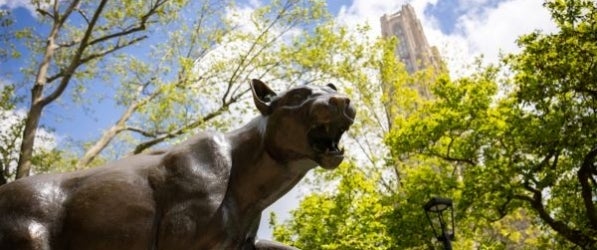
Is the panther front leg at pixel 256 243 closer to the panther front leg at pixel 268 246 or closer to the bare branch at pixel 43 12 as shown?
the panther front leg at pixel 268 246

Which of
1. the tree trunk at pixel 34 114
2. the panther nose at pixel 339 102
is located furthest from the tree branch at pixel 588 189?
the tree trunk at pixel 34 114

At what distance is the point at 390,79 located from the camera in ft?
86.6

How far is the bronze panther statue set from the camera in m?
2.35

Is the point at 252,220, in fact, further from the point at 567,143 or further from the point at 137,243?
the point at 567,143

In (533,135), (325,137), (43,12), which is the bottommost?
(325,137)

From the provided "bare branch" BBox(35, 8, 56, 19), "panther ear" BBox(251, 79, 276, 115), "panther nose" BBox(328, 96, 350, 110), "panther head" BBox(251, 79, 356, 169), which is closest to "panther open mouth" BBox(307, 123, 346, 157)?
"panther head" BBox(251, 79, 356, 169)

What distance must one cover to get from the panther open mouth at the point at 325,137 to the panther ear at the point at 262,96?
345mm

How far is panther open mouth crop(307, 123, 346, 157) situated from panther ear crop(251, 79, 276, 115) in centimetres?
35

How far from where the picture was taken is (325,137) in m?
2.78

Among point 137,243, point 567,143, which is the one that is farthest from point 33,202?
point 567,143

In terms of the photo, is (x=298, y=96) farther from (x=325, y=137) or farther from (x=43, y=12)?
(x=43, y=12)

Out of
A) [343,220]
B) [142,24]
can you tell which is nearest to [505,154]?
[343,220]

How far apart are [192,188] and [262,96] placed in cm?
79

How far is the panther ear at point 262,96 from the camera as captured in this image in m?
2.99
